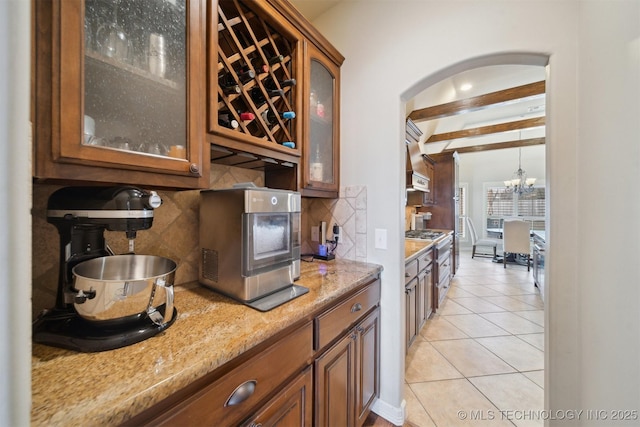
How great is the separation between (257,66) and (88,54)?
2.37ft

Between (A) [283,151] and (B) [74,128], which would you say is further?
(A) [283,151]

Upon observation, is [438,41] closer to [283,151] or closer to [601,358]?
[283,151]

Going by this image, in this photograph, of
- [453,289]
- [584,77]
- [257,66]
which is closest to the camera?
[584,77]

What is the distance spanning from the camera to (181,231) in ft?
3.81

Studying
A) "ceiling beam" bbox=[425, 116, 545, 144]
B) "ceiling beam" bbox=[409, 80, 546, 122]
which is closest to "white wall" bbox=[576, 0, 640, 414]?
"ceiling beam" bbox=[409, 80, 546, 122]

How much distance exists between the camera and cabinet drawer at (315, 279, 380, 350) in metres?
0.98

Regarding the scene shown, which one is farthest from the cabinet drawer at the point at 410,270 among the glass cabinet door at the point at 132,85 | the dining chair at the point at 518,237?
the dining chair at the point at 518,237

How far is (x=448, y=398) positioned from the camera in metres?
1.63

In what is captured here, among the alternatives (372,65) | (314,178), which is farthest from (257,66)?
(372,65)

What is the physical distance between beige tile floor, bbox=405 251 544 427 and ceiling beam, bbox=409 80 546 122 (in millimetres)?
2601

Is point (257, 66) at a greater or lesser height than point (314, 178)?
greater

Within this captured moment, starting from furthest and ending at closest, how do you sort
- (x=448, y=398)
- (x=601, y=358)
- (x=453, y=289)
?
1. (x=453, y=289)
2. (x=448, y=398)
3. (x=601, y=358)

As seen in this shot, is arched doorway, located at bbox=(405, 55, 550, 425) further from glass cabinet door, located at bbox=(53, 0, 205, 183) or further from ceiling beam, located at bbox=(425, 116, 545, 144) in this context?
glass cabinet door, located at bbox=(53, 0, 205, 183)

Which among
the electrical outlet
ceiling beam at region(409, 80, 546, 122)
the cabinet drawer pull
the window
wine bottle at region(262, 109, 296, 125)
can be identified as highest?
ceiling beam at region(409, 80, 546, 122)
